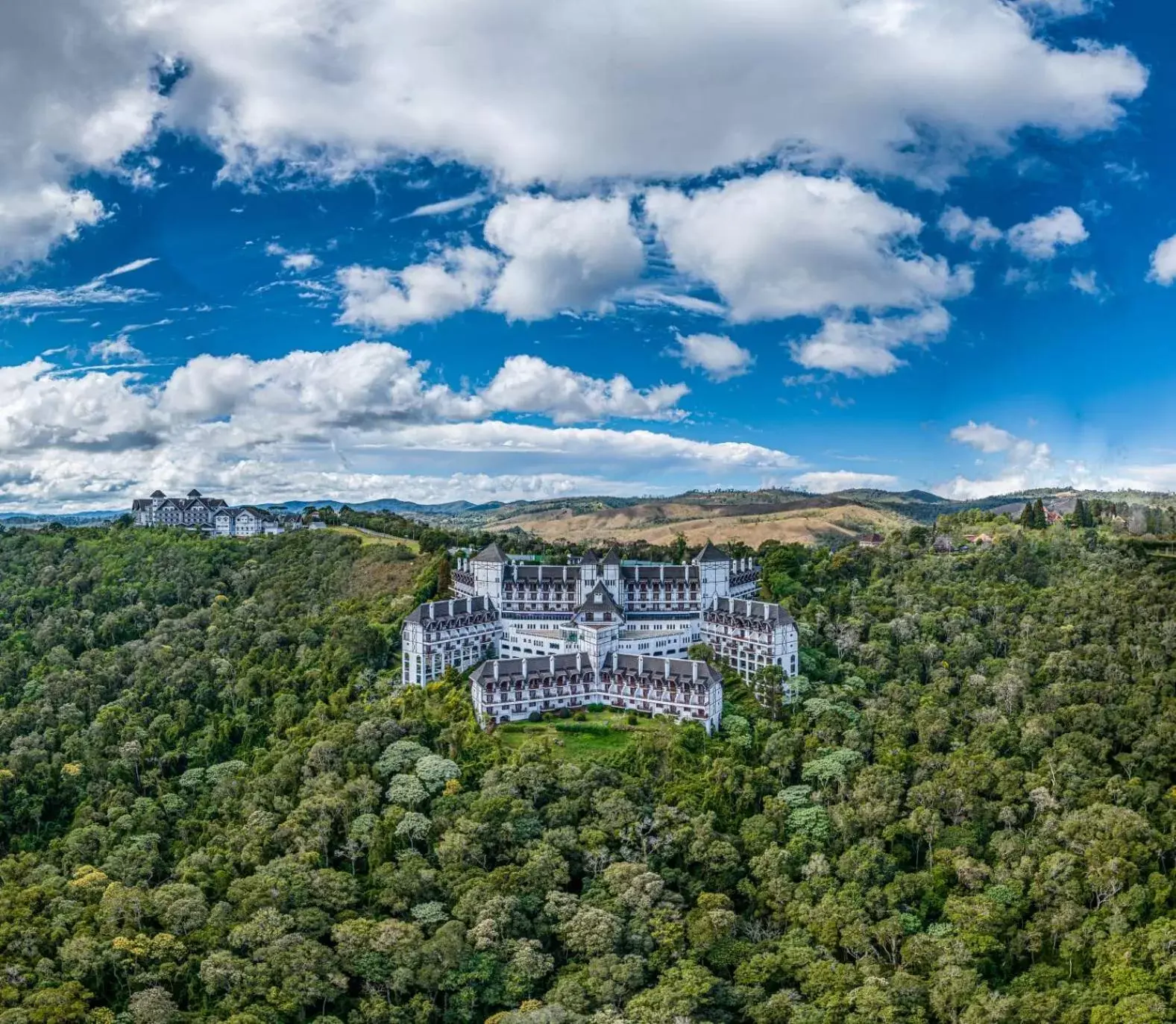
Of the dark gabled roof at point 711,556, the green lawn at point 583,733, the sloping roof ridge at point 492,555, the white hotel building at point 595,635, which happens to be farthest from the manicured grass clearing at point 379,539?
the green lawn at point 583,733

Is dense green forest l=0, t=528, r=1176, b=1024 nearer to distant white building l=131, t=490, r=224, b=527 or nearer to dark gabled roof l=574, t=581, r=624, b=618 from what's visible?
dark gabled roof l=574, t=581, r=624, b=618

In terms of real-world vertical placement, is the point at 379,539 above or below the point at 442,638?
above

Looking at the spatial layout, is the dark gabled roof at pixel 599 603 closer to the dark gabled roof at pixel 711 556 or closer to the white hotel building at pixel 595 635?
the white hotel building at pixel 595 635

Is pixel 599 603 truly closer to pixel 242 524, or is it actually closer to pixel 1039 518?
pixel 1039 518

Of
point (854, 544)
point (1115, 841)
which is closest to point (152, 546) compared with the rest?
point (854, 544)

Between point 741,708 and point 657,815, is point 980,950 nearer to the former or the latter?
point 657,815

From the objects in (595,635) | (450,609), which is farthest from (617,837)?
(450,609)

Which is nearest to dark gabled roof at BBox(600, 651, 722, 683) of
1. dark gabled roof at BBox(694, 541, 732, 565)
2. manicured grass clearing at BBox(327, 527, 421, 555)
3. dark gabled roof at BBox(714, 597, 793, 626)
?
dark gabled roof at BBox(714, 597, 793, 626)
